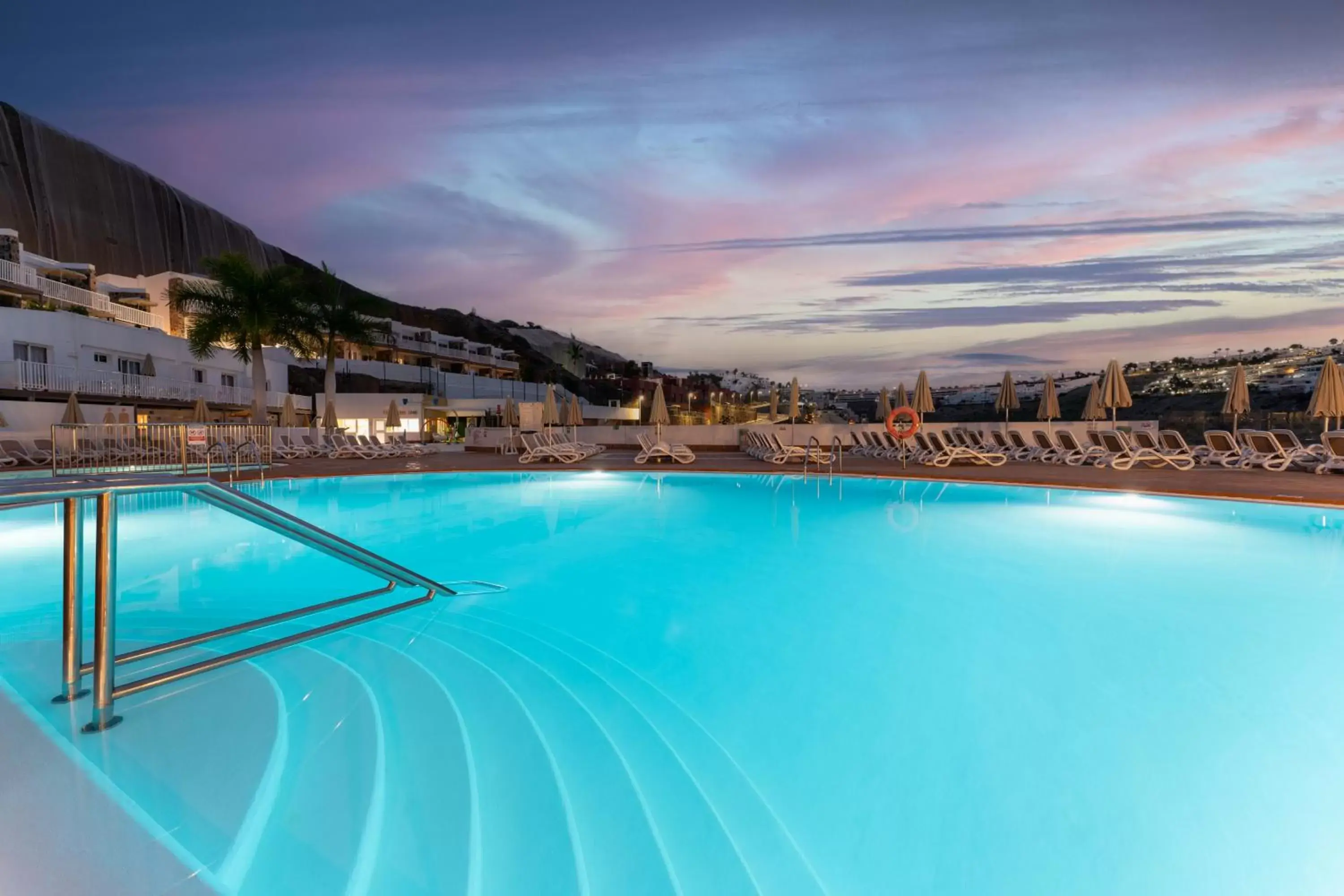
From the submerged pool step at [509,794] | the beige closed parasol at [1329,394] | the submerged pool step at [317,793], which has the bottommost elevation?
the submerged pool step at [509,794]

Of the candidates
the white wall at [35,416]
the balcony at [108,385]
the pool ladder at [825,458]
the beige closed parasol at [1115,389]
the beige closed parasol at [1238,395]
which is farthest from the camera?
the balcony at [108,385]

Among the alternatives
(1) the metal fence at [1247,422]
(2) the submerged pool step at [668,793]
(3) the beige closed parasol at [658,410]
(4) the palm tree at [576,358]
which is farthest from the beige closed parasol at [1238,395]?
(4) the palm tree at [576,358]

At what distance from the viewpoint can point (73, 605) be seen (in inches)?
85.5

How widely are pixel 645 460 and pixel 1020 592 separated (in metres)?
11.9

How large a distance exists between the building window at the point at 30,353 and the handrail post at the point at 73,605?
24039 mm

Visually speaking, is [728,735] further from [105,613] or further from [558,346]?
[558,346]

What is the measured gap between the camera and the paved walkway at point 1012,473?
9.10 m

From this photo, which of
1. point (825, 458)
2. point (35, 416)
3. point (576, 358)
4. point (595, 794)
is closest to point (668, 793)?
point (595, 794)

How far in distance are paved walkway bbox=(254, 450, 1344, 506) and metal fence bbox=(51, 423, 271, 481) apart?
0.86 meters

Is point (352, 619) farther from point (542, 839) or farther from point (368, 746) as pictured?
point (542, 839)

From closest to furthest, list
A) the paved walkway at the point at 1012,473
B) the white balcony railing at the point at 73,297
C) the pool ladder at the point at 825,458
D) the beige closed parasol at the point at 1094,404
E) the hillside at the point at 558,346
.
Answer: the paved walkway at the point at 1012,473 < the pool ladder at the point at 825,458 < the beige closed parasol at the point at 1094,404 < the white balcony railing at the point at 73,297 < the hillside at the point at 558,346

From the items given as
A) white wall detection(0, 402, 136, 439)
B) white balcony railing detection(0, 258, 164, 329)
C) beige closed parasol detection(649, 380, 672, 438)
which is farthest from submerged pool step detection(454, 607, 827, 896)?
white balcony railing detection(0, 258, 164, 329)

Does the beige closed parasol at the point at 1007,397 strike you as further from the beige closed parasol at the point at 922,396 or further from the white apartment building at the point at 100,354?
the white apartment building at the point at 100,354

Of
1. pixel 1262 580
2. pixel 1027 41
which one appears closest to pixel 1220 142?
pixel 1027 41
